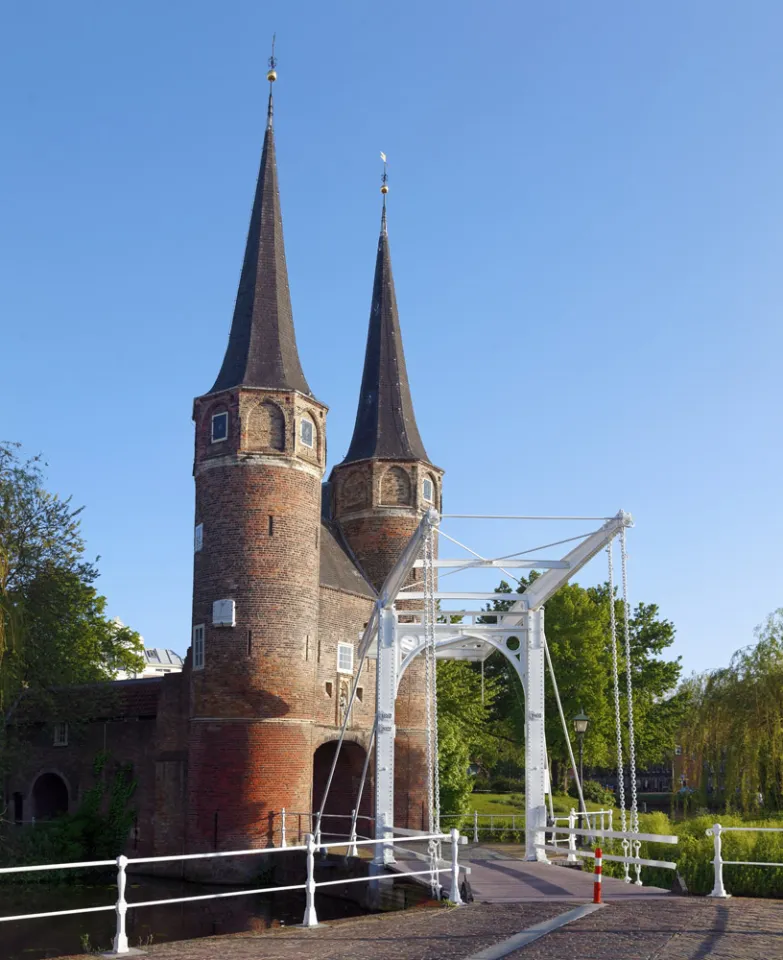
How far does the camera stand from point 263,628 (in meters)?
26.8

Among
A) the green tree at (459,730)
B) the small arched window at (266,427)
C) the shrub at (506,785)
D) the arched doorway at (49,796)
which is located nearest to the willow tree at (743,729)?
the green tree at (459,730)

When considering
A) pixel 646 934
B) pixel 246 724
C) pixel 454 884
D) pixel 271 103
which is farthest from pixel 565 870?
pixel 271 103

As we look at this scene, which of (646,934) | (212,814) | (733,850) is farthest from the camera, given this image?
(212,814)

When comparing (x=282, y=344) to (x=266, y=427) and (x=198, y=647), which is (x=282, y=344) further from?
(x=198, y=647)

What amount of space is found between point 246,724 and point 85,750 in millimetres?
7923

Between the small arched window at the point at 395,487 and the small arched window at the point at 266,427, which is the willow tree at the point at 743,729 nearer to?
the small arched window at the point at 395,487

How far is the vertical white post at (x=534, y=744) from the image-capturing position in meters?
20.1

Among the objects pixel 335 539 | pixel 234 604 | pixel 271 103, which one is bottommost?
pixel 234 604

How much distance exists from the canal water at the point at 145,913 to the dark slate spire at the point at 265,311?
40.7ft

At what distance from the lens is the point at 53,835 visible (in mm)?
28969

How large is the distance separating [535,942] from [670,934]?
1.40m

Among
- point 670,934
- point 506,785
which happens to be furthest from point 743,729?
point 506,785

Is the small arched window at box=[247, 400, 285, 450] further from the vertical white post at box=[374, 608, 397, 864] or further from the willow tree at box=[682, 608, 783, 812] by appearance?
the willow tree at box=[682, 608, 783, 812]

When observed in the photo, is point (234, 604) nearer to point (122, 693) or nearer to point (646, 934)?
point (122, 693)
